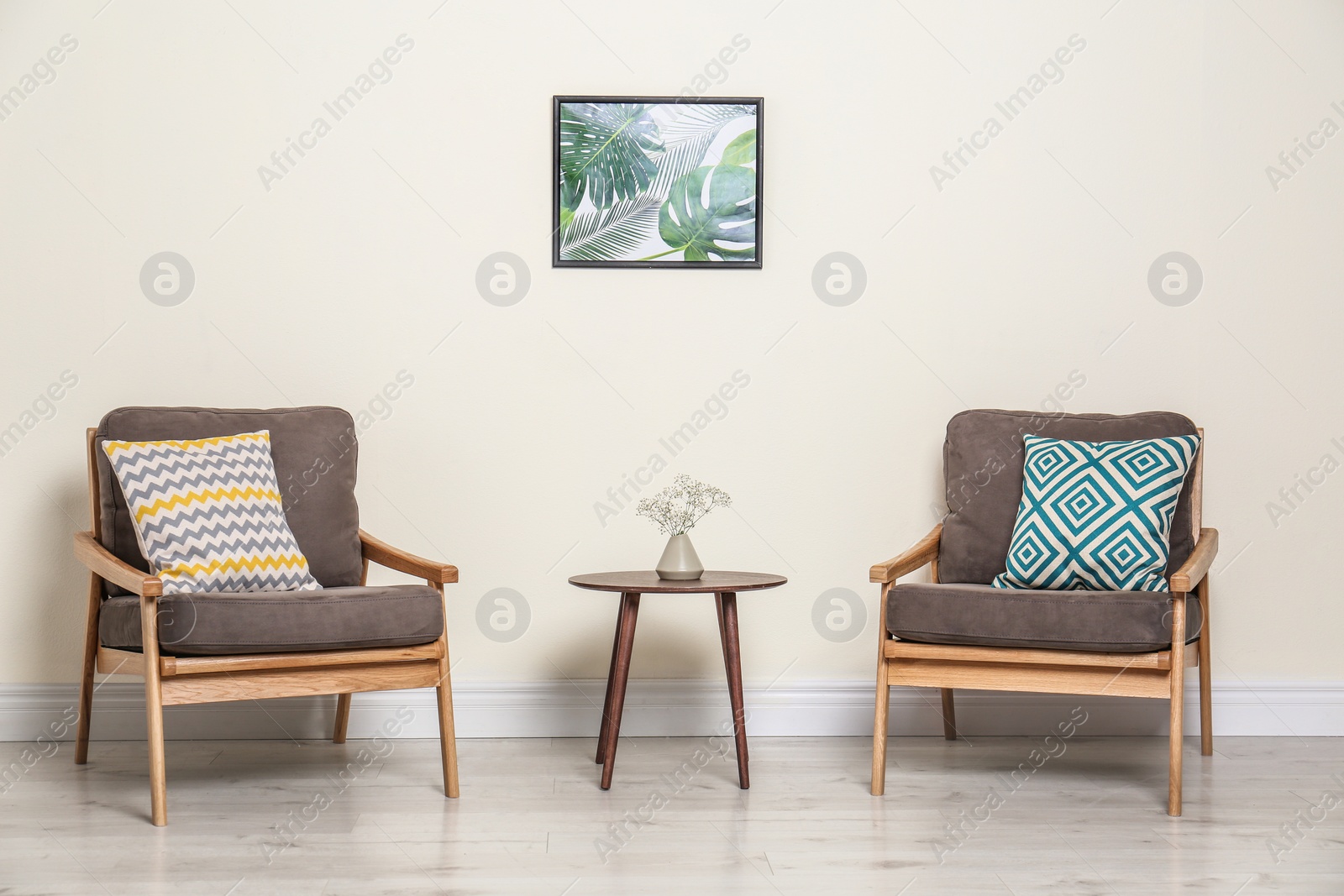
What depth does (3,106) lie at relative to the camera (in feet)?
9.92

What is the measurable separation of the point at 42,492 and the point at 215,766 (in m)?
0.99

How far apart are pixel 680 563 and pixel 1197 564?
1.21 m

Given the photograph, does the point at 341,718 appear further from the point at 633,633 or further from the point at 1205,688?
the point at 1205,688

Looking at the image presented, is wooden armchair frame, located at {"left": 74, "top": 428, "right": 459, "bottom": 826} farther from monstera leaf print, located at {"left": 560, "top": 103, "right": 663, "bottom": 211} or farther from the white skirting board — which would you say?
monstera leaf print, located at {"left": 560, "top": 103, "right": 663, "bottom": 211}

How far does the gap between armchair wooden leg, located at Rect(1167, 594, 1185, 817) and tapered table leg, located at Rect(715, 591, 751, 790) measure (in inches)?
36.9

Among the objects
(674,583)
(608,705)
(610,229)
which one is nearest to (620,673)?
(608,705)

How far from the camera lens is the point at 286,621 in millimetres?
2256

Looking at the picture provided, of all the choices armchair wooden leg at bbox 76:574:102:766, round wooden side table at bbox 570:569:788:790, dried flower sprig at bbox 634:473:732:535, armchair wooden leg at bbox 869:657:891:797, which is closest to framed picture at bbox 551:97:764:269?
dried flower sprig at bbox 634:473:732:535

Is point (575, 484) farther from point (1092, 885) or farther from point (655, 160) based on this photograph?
point (1092, 885)

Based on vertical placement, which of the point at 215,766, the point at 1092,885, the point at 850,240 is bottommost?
the point at 215,766

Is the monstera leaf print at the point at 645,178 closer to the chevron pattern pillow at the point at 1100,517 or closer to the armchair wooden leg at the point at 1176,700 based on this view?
the chevron pattern pillow at the point at 1100,517

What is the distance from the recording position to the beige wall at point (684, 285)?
304 cm

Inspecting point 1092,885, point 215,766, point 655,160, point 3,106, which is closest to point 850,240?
point 655,160

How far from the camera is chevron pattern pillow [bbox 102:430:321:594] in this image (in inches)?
96.3
